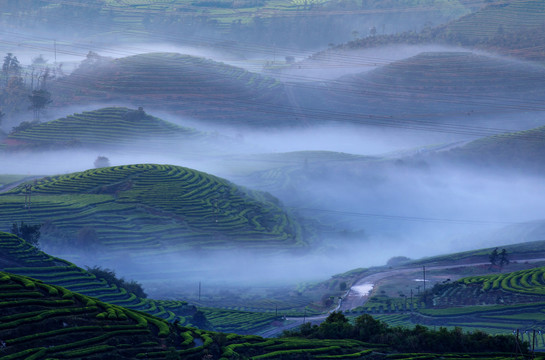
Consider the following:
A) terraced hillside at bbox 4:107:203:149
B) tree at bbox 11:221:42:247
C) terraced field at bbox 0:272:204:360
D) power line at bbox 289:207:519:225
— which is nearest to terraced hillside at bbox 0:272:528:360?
terraced field at bbox 0:272:204:360

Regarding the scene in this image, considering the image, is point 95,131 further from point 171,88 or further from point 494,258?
point 494,258

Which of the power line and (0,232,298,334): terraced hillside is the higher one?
the power line

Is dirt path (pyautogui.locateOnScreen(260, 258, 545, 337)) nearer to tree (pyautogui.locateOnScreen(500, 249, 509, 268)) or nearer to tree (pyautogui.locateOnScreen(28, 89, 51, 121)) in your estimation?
tree (pyautogui.locateOnScreen(500, 249, 509, 268))

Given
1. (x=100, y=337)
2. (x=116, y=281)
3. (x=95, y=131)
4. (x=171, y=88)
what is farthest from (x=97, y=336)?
(x=171, y=88)

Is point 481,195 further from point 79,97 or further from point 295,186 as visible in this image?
point 79,97

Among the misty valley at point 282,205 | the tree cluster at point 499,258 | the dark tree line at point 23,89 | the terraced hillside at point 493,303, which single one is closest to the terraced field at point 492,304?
the terraced hillside at point 493,303

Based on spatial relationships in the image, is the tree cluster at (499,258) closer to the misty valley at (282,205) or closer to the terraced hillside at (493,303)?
the misty valley at (282,205)

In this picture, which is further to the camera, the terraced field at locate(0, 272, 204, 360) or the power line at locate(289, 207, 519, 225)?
the power line at locate(289, 207, 519, 225)
